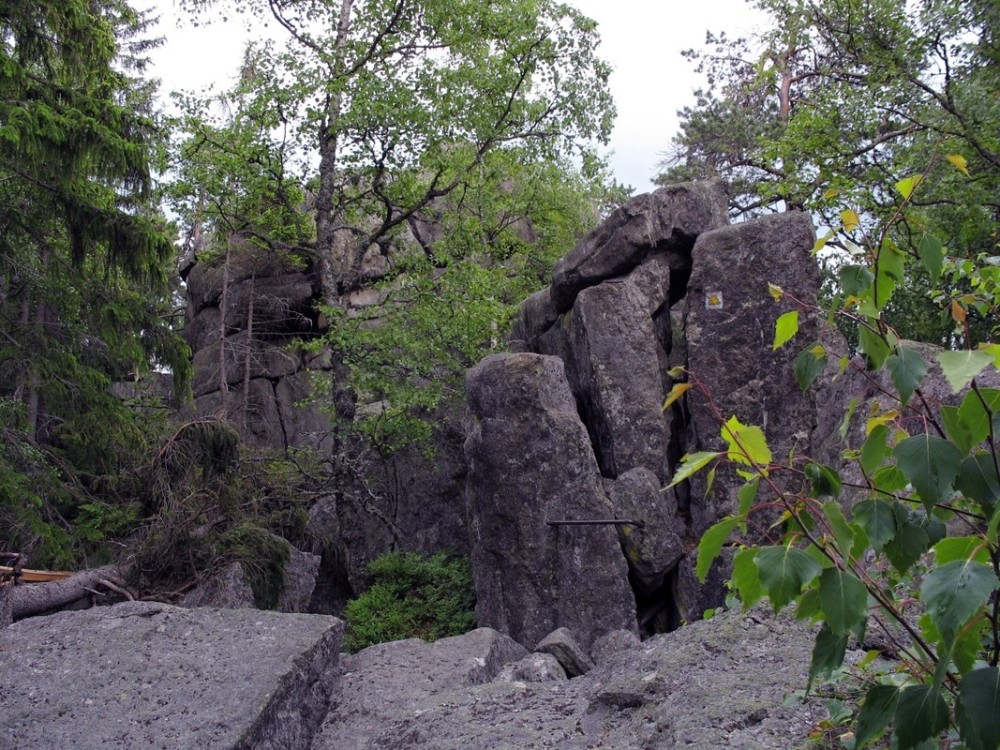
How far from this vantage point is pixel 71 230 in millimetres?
10852

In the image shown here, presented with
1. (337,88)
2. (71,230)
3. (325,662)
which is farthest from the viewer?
(337,88)

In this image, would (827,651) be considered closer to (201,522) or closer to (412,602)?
(201,522)

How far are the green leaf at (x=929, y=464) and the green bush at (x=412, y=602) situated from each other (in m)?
9.17

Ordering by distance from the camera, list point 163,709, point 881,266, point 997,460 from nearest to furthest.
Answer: point 997,460
point 881,266
point 163,709

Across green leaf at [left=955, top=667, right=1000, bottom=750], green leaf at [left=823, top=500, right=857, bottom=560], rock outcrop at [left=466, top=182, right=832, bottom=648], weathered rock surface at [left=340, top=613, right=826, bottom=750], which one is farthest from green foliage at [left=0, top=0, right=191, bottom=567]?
green leaf at [left=955, top=667, right=1000, bottom=750]

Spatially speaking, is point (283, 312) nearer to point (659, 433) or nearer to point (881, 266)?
point (659, 433)

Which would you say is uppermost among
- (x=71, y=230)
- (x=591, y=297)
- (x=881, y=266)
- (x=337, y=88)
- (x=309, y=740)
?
(x=337, y=88)

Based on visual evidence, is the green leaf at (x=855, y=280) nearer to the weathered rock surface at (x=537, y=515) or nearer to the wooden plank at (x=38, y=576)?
the weathered rock surface at (x=537, y=515)

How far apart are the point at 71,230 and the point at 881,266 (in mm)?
10856

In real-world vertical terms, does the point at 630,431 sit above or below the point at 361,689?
above

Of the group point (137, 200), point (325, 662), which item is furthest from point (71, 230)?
point (325, 662)

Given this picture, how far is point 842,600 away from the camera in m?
1.67

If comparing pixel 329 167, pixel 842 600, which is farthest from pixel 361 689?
pixel 329 167

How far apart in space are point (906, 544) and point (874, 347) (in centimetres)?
42
